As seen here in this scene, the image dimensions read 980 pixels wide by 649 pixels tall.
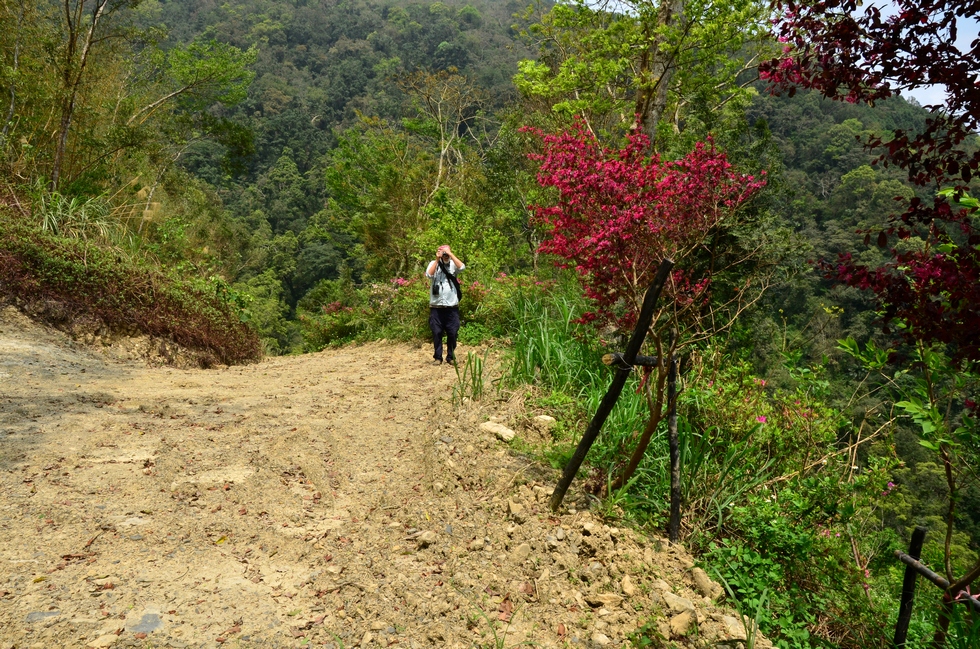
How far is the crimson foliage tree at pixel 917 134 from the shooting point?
2.19 meters

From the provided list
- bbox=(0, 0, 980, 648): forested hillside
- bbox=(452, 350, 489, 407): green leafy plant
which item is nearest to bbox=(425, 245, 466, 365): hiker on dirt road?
bbox=(0, 0, 980, 648): forested hillside

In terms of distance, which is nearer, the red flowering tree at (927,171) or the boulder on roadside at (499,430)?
the red flowering tree at (927,171)

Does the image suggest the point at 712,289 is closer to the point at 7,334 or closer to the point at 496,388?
the point at 496,388

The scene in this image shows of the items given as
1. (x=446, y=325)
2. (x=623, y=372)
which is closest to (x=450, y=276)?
(x=446, y=325)

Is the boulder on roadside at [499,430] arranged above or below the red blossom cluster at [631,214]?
below

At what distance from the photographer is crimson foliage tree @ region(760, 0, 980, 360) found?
2.19 m

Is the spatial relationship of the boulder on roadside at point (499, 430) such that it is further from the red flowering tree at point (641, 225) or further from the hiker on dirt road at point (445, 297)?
the hiker on dirt road at point (445, 297)

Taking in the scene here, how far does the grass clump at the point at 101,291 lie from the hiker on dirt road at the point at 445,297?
130 inches

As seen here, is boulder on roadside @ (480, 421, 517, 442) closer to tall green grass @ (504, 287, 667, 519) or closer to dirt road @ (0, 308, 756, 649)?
dirt road @ (0, 308, 756, 649)

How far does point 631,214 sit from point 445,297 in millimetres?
3151

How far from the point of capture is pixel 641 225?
3406 millimetres

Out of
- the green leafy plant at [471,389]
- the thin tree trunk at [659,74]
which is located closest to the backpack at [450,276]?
the green leafy plant at [471,389]

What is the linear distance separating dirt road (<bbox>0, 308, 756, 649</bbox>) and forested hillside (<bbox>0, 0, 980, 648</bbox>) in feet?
1.05

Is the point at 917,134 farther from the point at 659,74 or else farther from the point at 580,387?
the point at 659,74
